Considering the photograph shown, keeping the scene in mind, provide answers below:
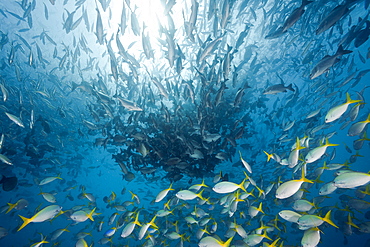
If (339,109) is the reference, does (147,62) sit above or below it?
above

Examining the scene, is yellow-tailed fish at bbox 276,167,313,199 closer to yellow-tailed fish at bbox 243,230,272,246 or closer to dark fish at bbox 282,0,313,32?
yellow-tailed fish at bbox 243,230,272,246

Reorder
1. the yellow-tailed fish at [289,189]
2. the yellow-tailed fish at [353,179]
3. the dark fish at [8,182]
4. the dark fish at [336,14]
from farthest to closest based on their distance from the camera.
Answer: the dark fish at [8,182]
the yellow-tailed fish at [289,189]
the dark fish at [336,14]
the yellow-tailed fish at [353,179]

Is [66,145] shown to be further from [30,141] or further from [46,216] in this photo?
[46,216]

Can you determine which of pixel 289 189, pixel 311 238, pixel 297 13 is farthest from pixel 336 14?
pixel 311 238

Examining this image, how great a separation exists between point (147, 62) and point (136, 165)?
22.6 ft

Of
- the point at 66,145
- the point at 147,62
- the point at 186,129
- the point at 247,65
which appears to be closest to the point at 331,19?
the point at 186,129

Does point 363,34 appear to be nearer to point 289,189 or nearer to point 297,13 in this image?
point 297,13

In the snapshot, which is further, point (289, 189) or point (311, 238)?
point (289, 189)

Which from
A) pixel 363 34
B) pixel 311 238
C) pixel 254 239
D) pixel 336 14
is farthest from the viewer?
pixel 254 239

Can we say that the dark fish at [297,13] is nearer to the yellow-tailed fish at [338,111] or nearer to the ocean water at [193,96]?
the ocean water at [193,96]

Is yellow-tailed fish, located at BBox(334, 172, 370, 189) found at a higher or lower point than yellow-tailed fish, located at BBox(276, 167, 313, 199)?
higher

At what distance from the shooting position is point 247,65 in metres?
10.7

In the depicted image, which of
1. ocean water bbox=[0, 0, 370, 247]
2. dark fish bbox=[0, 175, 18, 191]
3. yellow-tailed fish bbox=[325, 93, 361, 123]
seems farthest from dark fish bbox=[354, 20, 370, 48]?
dark fish bbox=[0, 175, 18, 191]

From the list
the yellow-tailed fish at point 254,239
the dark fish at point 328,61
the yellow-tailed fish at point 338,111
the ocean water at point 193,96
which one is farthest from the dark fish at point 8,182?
the dark fish at point 328,61
